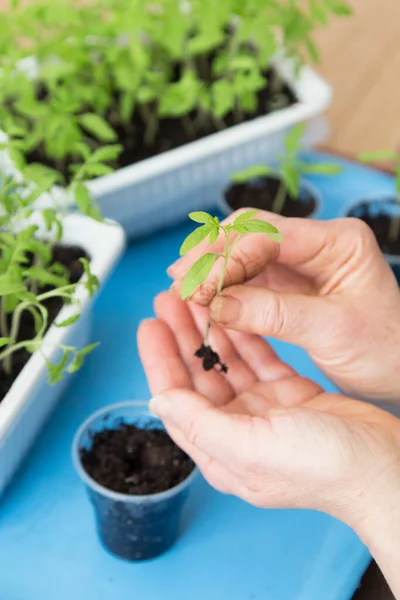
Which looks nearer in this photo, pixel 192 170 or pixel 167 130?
pixel 192 170

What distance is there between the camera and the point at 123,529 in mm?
882

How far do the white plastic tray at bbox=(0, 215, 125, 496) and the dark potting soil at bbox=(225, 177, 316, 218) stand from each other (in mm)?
310

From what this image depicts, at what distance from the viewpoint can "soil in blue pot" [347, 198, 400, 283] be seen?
4.16 ft

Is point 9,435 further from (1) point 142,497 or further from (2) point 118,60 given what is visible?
(2) point 118,60

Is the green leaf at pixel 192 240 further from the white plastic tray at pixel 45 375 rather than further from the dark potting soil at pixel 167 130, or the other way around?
the dark potting soil at pixel 167 130

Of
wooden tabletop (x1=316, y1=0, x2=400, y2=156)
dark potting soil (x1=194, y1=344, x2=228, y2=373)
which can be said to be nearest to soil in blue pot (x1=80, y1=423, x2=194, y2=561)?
dark potting soil (x1=194, y1=344, x2=228, y2=373)

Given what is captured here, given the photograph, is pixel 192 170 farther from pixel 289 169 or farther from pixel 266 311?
pixel 266 311

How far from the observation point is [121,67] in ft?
4.15

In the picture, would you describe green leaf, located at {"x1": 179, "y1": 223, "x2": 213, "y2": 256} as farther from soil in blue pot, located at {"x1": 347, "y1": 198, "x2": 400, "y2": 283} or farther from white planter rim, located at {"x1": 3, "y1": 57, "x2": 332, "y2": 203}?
soil in blue pot, located at {"x1": 347, "y1": 198, "x2": 400, "y2": 283}

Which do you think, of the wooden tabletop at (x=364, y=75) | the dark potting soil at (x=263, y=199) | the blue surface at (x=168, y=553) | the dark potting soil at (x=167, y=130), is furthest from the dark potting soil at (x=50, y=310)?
the wooden tabletop at (x=364, y=75)

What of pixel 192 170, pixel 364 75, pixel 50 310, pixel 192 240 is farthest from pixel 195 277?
pixel 364 75

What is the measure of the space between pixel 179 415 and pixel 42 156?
0.65m

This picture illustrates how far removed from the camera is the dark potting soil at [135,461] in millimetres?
873

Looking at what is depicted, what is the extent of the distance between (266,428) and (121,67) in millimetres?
735
